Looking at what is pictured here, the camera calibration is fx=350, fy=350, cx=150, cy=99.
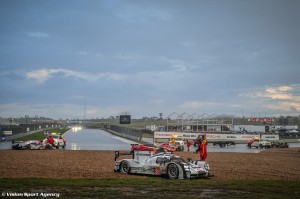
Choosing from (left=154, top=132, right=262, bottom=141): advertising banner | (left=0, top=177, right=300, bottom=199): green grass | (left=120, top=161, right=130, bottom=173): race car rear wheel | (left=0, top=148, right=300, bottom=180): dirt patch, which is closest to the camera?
(left=0, top=177, right=300, bottom=199): green grass

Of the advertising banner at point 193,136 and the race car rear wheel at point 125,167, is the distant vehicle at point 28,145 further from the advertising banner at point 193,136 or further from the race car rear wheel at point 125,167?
the advertising banner at point 193,136

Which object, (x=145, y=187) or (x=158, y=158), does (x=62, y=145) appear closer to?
(x=158, y=158)

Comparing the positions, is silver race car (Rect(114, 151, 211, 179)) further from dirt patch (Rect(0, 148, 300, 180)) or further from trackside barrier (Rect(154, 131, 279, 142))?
trackside barrier (Rect(154, 131, 279, 142))

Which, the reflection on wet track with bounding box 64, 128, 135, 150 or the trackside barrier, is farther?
the trackside barrier

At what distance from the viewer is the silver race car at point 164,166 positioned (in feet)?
58.6

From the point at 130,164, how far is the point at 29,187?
740 centimetres

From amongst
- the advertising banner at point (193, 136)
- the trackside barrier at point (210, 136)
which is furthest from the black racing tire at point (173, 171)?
the advertising banner at point (193, 136)

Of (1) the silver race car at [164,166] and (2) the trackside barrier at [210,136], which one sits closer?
(1) the silver race car at [164,166]

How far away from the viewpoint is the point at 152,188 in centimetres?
1456

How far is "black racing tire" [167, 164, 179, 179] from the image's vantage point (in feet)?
58.8

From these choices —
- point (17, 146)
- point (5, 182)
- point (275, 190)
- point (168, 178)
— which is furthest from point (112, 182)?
point (17, 146)

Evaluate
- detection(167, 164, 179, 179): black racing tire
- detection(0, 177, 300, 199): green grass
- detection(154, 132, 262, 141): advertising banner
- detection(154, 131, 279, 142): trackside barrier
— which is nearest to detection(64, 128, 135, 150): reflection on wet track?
detection(154, 131, 279, 142): trackside barrier

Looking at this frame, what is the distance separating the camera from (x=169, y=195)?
12.9m

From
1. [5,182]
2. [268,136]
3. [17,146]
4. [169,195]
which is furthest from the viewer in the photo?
[268,136]
